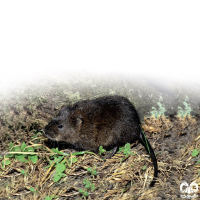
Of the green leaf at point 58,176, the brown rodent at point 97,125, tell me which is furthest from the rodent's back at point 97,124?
the green leaf at point 58,176

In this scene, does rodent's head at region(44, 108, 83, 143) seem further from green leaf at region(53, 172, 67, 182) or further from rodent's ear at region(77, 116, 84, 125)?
→ green leaf at region(53, 172, 67, 182)

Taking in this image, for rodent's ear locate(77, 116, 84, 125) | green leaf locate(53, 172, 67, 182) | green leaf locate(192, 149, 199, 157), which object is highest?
rodent's ear locate(77, 116, 84, 125)

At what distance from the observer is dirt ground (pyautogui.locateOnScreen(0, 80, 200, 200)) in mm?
3104

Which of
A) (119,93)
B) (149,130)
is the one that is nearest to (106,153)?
(149,130)

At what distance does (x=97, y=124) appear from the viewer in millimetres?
3973

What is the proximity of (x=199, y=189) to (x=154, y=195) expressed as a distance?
0.57 m

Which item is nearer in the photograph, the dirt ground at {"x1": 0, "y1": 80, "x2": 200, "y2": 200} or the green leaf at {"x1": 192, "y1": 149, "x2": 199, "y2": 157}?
the dirt ground at {"x1": 0, "y1": 80, "x2": 200, "y2": 200}

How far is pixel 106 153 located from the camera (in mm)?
3994

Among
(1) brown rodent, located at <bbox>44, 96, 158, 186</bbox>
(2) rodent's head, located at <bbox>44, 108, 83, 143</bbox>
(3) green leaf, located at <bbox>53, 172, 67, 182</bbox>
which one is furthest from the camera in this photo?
(2) rodent's head, located at <bbox>44, 108, 83, 143</bbox>

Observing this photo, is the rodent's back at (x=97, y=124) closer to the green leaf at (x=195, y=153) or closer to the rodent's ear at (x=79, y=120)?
the rodent's ear at (x=79, y=120)

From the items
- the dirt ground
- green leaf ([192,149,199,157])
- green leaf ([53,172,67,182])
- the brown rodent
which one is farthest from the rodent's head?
green leaf ([192,149,199,157])

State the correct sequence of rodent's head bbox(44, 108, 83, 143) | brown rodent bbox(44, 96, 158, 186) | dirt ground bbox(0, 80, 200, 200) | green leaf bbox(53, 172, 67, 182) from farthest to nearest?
rodent's head bbox(44, 108, 83, 143) < brown rodent bbox(44, 96, 158, 186) < green leaf bbox(53, 172, 67, 182) < dirt ground bbox(0, 80, 200, 200)

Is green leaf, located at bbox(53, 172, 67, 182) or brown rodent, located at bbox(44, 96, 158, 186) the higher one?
brown rodent, located at bbox(44, 96, 158, 186)

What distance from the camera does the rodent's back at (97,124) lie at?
3.80m
